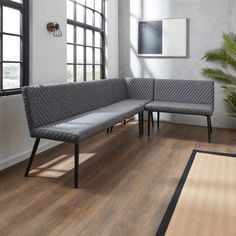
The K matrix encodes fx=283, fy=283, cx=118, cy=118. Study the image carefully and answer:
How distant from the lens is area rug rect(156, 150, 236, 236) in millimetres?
1771

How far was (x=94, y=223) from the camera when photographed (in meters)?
1.83

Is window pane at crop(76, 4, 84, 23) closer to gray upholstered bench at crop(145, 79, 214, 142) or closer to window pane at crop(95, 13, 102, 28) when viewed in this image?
window pane at crop(95, 13, 102, 28)

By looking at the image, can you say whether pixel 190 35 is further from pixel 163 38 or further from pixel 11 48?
pixel 11 48

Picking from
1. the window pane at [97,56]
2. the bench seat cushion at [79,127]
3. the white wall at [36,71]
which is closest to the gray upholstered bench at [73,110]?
the bench seat cushion at [79,127]

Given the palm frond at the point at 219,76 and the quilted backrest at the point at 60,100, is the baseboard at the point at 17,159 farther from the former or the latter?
the palm frond at the point at 219,76

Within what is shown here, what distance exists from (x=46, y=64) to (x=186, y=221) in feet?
7.48

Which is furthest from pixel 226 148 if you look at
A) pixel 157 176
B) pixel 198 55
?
pixel 198 55

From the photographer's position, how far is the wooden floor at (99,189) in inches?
71.0

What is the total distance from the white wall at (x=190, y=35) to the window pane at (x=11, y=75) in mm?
2725

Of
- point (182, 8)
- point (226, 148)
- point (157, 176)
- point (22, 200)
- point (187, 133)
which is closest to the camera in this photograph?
point (22, 200)

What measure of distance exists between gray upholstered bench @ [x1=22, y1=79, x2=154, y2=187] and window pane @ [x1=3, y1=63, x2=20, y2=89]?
36 centimetres

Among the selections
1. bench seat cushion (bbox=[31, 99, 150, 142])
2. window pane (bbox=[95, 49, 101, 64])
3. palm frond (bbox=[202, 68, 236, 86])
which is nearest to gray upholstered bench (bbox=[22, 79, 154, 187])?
bench seat cushion (bbox=[31, 99, 150, 142])

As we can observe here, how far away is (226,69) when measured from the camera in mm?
4609

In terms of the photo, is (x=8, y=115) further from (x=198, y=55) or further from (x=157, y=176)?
(x=198, y=55)
